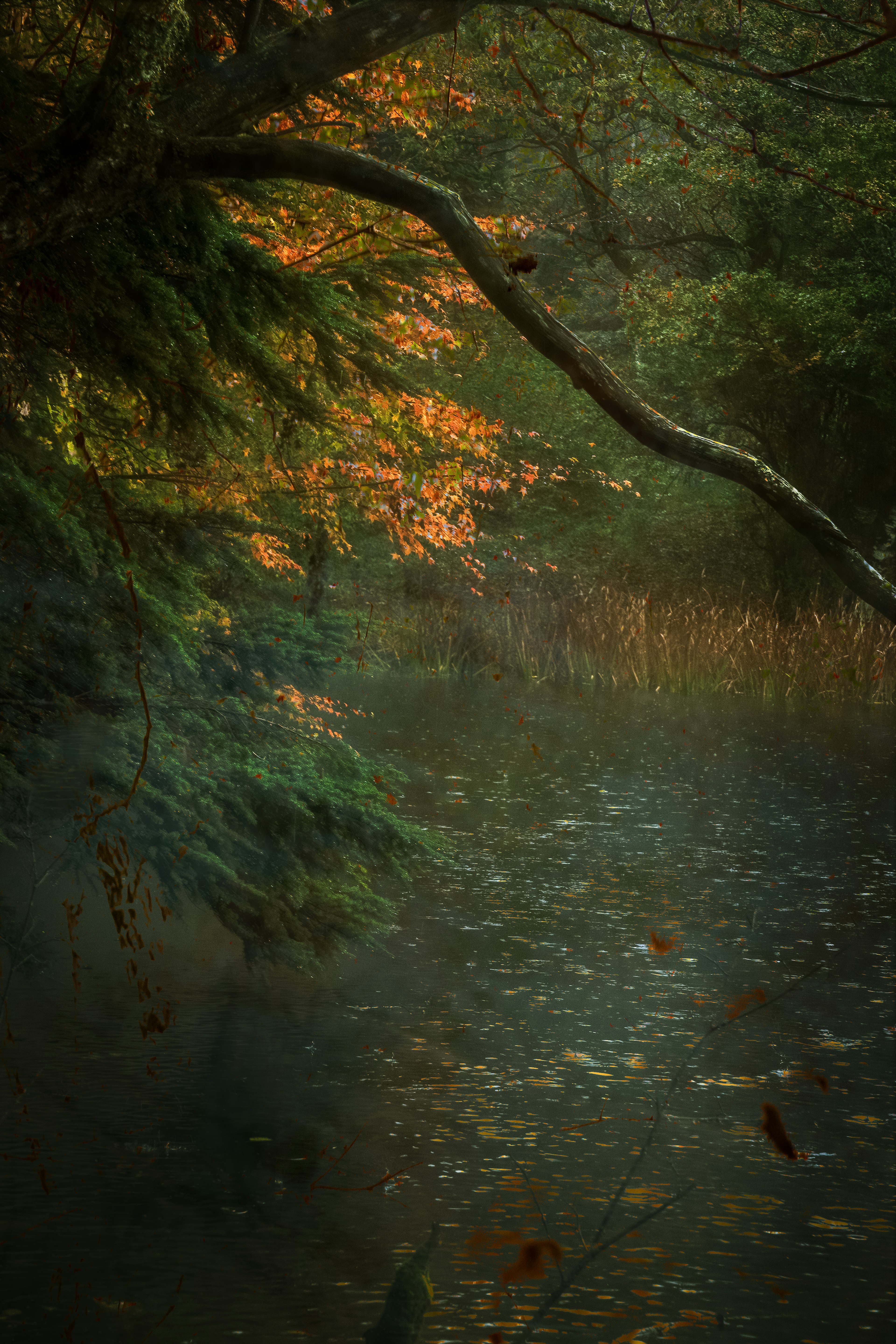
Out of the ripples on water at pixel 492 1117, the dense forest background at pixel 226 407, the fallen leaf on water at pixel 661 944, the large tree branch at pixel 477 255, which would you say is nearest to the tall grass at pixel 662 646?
the dense forest background at pixel 226 407

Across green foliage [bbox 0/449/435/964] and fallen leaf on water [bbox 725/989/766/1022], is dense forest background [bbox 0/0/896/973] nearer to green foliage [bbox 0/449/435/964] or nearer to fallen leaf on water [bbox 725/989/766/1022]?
green foliage [bbox 0/449/435/964]

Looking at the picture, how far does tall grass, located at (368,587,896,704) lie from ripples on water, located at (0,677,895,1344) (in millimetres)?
8171

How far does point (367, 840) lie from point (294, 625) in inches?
41.8

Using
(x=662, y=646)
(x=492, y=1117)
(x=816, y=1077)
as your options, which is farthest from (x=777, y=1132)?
(x=662, y=646)

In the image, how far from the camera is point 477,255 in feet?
13.3

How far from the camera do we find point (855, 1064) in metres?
5.07

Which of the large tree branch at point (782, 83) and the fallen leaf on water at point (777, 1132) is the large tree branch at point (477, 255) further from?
the fallen leaf on water at point (777, 1132)

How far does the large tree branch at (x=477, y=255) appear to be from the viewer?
Answer: 3.89 meters

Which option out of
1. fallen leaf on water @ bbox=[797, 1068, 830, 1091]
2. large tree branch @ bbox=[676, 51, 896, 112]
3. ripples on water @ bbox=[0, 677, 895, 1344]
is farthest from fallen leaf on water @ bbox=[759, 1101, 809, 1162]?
large tree branch @ bbox=[676, 51, 896, 112]

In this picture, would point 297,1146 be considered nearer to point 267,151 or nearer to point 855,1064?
point 855,1064

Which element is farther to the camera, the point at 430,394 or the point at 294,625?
the point at 430,394

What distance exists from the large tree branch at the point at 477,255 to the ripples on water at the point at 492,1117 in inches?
72.0

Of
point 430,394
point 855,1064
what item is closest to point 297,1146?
point 855,1064

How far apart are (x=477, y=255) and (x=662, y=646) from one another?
44.8ft
